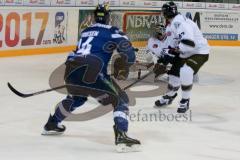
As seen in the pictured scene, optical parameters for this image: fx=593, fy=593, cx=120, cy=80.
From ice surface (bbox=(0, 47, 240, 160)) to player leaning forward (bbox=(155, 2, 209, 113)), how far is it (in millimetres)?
408

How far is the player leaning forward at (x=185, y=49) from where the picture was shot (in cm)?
682

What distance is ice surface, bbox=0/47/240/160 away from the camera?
16.4 feet

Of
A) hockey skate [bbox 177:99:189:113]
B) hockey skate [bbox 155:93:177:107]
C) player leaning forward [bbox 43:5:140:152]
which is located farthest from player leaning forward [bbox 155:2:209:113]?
player leaning forward [bbox 43:5:140:152]

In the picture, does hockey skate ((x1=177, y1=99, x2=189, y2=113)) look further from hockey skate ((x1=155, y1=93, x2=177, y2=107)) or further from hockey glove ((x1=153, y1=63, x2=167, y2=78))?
hockey glove ((x1=153, y1=63, x2=167, y2=78))

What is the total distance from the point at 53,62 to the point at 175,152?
6.76m

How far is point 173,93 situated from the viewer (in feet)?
24.7

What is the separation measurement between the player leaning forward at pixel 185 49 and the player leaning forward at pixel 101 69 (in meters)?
1.78

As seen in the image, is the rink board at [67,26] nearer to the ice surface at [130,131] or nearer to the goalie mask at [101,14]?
the ice surface at [130,131]

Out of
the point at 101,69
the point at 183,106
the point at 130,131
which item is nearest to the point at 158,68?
the point at 183,106

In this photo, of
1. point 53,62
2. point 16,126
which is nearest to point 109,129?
point 16,126

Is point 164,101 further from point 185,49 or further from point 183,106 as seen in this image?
point 185,49

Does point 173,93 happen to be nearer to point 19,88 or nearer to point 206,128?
point 206,128

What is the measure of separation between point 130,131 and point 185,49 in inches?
53.0

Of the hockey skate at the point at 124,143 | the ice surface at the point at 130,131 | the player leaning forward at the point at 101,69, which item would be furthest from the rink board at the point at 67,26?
the hockey skate at the point at 124,143
